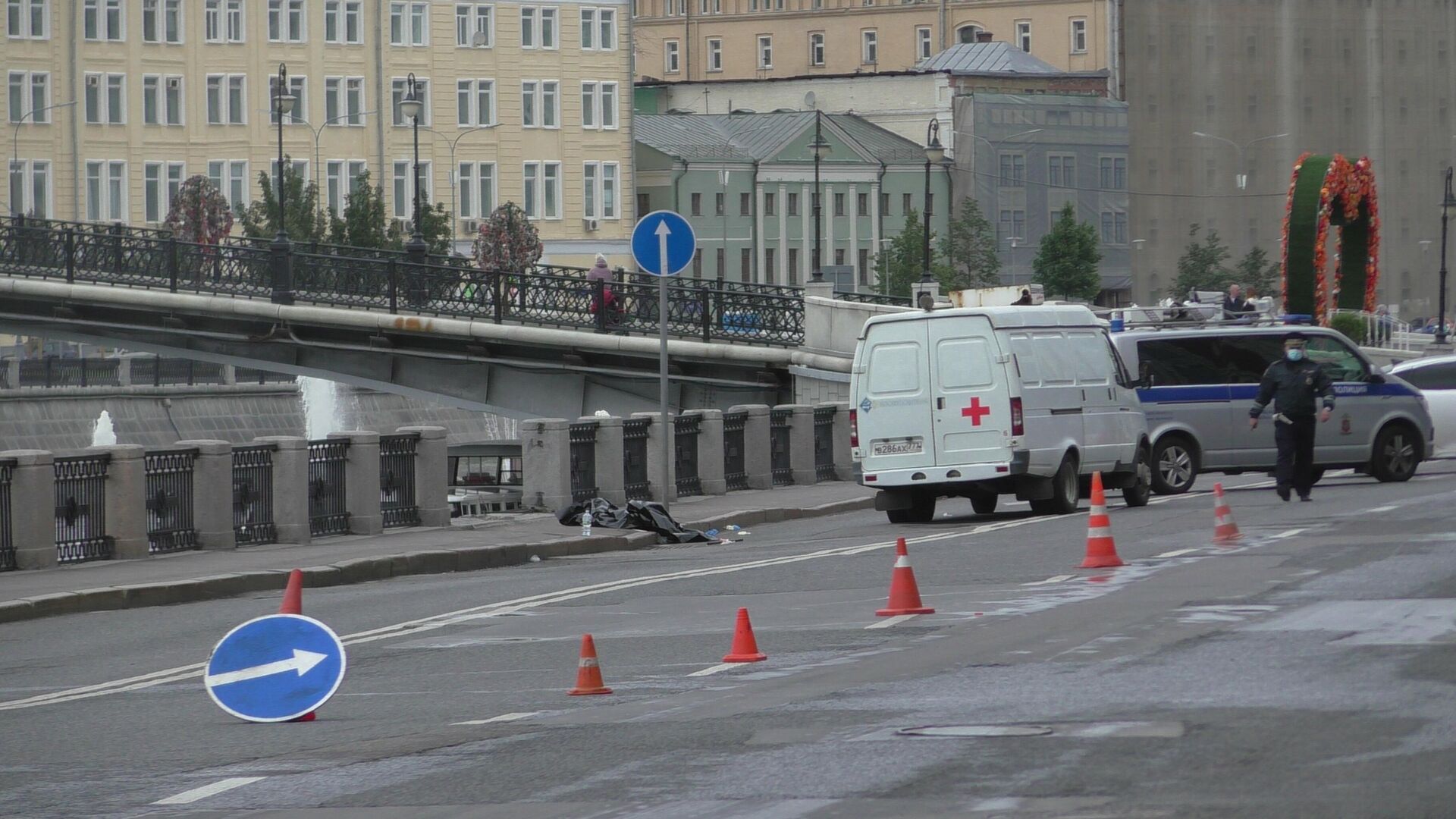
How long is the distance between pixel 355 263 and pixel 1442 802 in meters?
36.6

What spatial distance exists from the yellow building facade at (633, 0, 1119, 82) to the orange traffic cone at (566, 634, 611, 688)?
114m

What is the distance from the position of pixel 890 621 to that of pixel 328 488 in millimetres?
11848

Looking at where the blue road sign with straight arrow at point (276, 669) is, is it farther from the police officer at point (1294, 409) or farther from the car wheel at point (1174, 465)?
the car wheel at point (1174, 465)

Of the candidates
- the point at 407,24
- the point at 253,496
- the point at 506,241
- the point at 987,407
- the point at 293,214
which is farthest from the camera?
the point at 407,24

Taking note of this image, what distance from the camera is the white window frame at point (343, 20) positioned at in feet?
300

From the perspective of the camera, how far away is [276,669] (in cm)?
1078

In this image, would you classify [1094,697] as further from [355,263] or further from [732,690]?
[355,263]

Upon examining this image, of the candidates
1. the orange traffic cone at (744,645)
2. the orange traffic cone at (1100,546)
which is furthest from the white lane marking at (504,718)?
the orange traffic cone at (1100,546)

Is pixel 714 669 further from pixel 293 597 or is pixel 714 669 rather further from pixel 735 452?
pixel 735 452

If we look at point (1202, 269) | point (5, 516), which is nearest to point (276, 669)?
point (5, 516)

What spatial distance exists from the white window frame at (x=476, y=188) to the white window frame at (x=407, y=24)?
522 centimetres

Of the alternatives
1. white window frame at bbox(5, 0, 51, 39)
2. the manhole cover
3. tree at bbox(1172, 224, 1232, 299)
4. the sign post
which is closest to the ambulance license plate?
the sign post

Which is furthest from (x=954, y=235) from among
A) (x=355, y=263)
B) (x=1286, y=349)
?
(x=1286, y=349)

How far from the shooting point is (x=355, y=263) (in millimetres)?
42750
